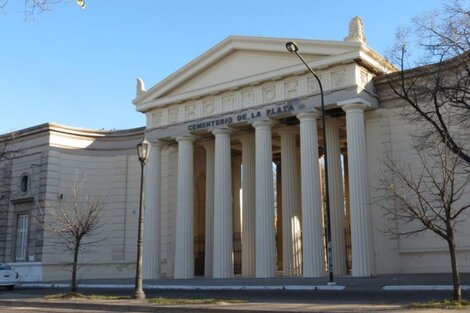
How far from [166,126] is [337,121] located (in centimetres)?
1116

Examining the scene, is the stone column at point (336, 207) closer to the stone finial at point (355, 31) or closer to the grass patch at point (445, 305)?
the stone finial at point (355, 31)

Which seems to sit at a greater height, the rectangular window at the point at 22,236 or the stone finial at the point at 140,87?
the stone finial at the point at 140,87

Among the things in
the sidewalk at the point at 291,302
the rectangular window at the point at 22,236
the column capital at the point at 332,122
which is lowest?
the sidewalk at the point at 291,302

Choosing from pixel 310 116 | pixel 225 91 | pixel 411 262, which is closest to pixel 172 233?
pixel 225 91

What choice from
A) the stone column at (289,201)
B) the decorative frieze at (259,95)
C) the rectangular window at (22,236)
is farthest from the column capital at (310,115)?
the rectangular window at (22,236)

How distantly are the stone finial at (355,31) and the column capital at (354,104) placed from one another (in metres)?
3.18

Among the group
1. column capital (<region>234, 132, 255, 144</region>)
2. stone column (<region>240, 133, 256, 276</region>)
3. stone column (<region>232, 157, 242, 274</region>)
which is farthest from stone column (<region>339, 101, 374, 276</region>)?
stone column (<region>232, 157, 242, 274</region>)

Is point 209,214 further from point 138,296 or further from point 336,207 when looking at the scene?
point 138,296

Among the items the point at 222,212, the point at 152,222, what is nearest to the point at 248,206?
the point at 222,212

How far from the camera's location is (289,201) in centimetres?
3178

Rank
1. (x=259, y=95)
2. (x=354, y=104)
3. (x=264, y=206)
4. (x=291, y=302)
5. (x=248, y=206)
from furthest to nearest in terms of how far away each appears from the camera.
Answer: (x=248, y=206) < (x=259, y=95) < (x=264, y=206) < (x=354, y=104) < (x=291, y=302)

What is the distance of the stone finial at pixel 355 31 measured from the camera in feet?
91.3

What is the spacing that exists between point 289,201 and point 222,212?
4.04 meters

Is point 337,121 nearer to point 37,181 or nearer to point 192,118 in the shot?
point 192,118
